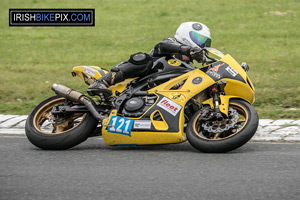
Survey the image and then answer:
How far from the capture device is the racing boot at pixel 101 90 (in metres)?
6.82

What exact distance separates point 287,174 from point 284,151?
1027 millimetres

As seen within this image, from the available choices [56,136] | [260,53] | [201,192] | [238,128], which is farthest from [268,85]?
[201,192]

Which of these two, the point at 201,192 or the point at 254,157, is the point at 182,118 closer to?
the point at 254,157

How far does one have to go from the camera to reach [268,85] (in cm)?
995

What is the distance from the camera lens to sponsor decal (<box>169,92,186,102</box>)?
257 inches

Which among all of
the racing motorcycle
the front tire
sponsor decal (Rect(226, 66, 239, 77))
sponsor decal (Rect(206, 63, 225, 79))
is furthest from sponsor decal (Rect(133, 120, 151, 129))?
sponsor decal (Rect(226, 66, 239, 77))

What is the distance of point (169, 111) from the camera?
653 cm

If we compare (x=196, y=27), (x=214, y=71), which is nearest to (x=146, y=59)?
(x=196, y=27)

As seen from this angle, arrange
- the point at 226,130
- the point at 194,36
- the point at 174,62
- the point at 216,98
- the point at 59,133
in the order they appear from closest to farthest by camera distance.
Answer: the point at 226,130, the point at 216,98, the point at 59,133, the point at 194,36, the point at 174,62

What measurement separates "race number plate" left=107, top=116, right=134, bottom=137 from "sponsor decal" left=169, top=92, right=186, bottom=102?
0.52 m

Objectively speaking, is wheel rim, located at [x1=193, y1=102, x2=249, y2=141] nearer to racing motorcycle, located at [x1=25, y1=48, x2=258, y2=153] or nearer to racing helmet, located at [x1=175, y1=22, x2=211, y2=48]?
racing motorcycle, located at [x1=25, y1=48, x2=258, y2=153]

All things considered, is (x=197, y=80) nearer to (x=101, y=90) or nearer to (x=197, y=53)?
(x=197, y=53)

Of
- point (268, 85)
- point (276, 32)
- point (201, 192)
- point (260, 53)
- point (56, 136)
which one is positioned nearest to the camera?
point (201, 192)

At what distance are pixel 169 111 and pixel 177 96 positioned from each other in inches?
7.6
